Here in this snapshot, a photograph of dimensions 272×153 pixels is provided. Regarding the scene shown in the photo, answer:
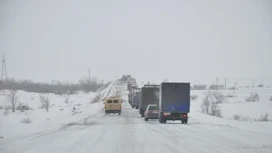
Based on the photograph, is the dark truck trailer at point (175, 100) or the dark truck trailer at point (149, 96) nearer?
the dark truck trailer at point (175, 100)

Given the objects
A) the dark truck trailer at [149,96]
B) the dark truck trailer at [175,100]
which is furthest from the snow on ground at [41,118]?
the dark truck trailer at [175,100]

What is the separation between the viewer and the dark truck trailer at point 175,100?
1517 inches

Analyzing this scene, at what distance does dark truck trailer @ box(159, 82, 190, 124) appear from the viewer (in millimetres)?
38531

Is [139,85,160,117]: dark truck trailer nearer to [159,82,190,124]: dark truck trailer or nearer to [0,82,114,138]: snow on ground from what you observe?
[0,82,114,138]: snow on ground

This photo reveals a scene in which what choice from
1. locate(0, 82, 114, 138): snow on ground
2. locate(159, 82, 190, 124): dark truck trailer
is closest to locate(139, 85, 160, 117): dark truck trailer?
locate(0, 82, 114, 138): snow on ground

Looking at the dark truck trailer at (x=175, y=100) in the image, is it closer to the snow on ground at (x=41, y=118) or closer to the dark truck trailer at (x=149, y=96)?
the snow on ground at (x=41, y=118)

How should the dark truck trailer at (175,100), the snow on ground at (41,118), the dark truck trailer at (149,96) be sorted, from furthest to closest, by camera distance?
the dark truck trailer at (149,96) → the dark truck trailer at (175,100) → the snow on ground at (41,118)

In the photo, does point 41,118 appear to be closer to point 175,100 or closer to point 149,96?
point 149,96

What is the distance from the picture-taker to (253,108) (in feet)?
286

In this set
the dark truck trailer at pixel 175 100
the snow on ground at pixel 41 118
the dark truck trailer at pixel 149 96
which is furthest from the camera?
the dark truck trailer at pixel 149 96

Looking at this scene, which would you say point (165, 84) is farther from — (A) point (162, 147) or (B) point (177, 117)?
(A) point (162, 147)

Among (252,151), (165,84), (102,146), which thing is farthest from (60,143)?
(165,84)

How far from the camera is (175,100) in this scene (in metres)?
38.6

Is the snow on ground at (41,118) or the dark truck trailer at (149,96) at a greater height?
the dark truck trailer at (149,96)
